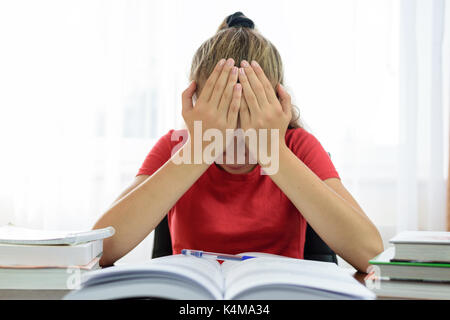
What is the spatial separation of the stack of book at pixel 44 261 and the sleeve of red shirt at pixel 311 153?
0.55 m

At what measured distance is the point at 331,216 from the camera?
807mm

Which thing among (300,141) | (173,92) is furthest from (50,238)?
(173,92)

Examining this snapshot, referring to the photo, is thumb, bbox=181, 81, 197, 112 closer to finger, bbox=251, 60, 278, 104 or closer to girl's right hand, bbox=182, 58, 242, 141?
girl's right hand, bbox=182, 58, 242, 141

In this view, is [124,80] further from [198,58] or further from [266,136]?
[266,136]

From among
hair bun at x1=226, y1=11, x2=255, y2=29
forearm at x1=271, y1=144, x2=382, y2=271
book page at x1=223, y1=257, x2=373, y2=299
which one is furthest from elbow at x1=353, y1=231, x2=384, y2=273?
hair bun at x1=226, y1=11, x2=255, y2=29

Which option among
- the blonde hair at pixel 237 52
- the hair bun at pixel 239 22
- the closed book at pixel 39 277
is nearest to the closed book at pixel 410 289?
the closed book at pixel 39 277

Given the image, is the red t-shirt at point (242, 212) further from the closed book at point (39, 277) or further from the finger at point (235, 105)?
the closed book at point (39, 277)

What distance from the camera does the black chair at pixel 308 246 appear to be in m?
1.01

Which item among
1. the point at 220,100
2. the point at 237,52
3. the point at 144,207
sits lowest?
the point at 144,207

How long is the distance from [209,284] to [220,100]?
1.72 ft

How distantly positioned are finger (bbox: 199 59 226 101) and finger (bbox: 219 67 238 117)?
0.08ft

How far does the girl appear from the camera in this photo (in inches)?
32.3

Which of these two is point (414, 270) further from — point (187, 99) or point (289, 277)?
point (187, 99)
